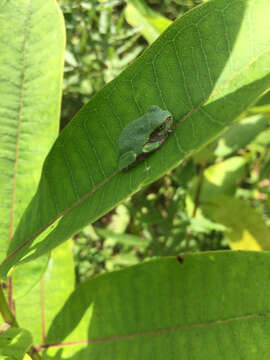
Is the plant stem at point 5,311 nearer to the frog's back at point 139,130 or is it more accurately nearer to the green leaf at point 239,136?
the frog's back at point 139,130

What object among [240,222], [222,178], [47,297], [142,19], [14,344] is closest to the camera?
[14,344]

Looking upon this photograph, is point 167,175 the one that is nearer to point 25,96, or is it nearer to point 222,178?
point 222,178

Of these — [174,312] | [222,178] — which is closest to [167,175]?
[222,178]

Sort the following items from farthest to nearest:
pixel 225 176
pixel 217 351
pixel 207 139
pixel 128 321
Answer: pixel 225 176 < pixel 128 321 < pixel 217 351 < pixel 207 139

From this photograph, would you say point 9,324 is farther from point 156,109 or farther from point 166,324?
point 156,109

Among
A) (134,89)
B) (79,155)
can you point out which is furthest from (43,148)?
(134,89)

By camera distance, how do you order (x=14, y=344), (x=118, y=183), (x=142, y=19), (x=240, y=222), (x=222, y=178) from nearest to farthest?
(x=118, y=183) < (x=14, y=344) < (x=142, y=19) < (x=240, y=222) < (x=222, y=178)

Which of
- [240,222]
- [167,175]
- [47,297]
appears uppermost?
[47,297]

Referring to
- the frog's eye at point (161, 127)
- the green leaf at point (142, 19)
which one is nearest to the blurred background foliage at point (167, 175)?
the green leaf at point (142, 19)
